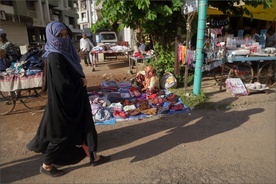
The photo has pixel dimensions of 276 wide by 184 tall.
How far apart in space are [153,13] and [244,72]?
3.37 m

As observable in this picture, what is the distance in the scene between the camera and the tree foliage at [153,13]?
18.0 feet

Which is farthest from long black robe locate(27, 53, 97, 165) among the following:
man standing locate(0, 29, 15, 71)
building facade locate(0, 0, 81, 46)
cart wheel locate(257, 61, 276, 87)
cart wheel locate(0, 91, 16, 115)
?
building facade locate(0, 0, 81, 46)

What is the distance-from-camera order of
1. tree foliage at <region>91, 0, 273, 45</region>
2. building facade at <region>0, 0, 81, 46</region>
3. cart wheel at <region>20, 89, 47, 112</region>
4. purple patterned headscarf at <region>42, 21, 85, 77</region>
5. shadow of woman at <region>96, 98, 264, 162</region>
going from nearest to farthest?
purple patterned headscarf at <region>42, 21, 85, 77</region> → shadow of woman at <region>96, 98, 264, 162</region> → cart wheel at <region>20, 89, 47, 112</region> → tree foliage at <region>91, 0, 273, 45</region> → building facade at <region>0, 0, 81, 46</region>

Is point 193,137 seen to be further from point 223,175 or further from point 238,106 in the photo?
point 238,106

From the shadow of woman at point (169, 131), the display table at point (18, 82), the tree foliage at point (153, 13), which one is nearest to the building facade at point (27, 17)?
the tree foliage at point (153, 13)

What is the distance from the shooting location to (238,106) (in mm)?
5121

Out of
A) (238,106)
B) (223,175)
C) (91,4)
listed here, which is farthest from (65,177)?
(91,4)

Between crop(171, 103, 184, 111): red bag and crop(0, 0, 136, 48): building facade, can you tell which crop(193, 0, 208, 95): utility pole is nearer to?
crop(171, 103, 184, 111): red bag

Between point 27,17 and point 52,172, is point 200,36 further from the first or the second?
point 27,17

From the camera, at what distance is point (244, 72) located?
21.3 ft

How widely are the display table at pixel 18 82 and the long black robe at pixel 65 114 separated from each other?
7.82 feet

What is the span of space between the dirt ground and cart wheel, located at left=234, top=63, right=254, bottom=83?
1.49 m

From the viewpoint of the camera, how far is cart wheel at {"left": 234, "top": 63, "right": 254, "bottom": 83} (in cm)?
636

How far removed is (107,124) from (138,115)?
0.75m
